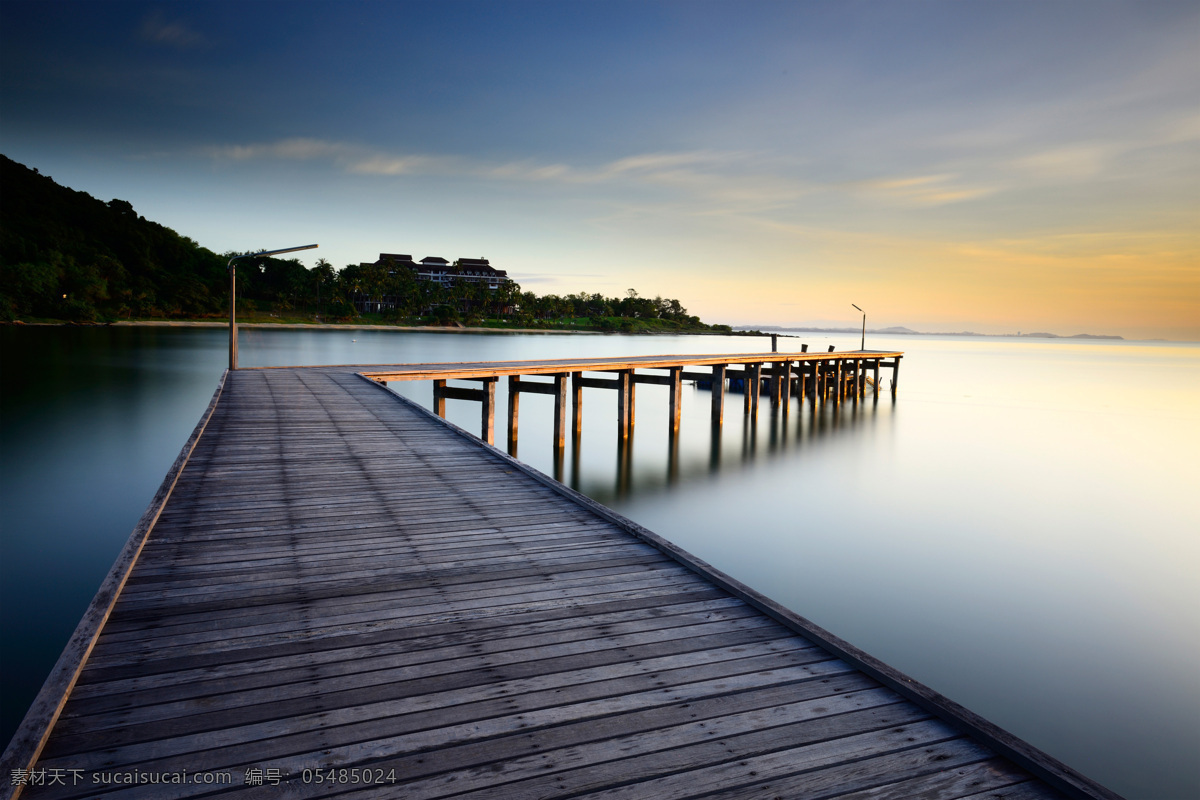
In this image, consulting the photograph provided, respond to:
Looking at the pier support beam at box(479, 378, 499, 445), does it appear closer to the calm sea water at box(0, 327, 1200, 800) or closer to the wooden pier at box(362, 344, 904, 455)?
the wooden pier at box(362, 344, 904, 455)

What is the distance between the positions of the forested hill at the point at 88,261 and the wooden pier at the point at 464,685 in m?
66.9

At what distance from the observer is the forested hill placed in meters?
55.9

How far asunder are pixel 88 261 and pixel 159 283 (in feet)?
26.6

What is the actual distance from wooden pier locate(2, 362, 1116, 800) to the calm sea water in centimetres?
401

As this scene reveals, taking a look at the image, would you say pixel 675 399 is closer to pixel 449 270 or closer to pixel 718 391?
pixel 718 391

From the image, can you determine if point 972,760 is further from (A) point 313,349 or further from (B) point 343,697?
(A) point 313,349

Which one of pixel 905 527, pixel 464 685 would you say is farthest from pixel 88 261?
pixel 464 685

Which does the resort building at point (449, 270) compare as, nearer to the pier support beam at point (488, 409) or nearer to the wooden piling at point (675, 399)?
the wooden piling at point (675, 399)

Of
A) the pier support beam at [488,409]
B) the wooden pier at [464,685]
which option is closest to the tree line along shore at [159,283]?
the pier support beam at [488,409]

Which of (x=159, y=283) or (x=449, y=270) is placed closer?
(x=159, y=283)

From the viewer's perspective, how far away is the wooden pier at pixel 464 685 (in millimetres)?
2021

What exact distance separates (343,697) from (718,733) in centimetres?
141

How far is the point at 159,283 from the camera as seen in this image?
7388 cm

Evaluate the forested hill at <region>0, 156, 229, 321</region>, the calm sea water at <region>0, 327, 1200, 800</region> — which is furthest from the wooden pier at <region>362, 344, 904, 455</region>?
the forested hill at <region>0, 156, 229, 321</region>
